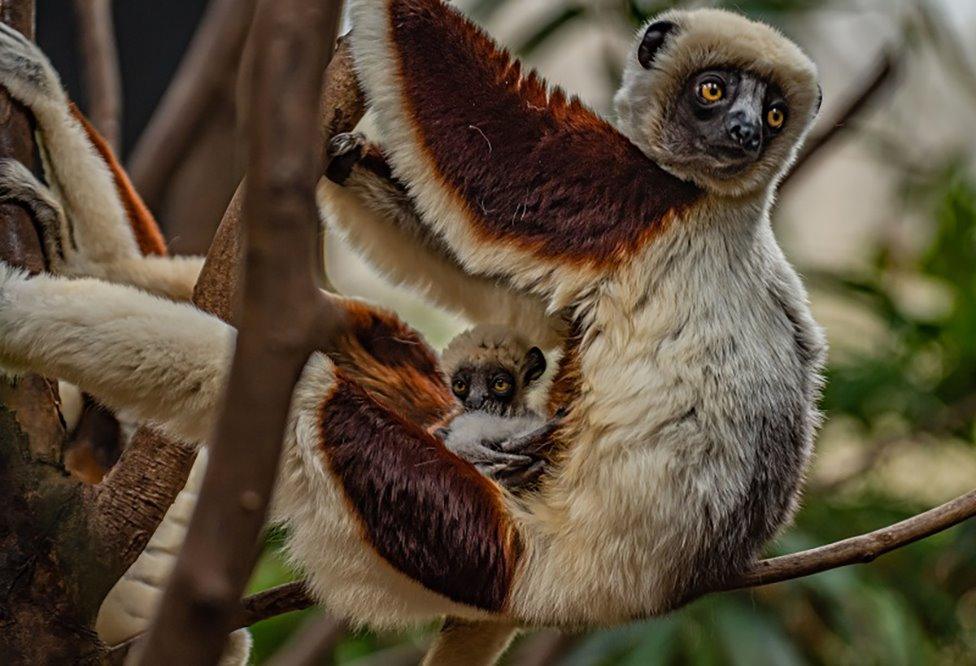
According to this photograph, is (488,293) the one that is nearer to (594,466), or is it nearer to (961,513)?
(594,466)

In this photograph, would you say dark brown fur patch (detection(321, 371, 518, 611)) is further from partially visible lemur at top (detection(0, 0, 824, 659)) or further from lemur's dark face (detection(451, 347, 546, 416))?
lemur's dark face (detection(451, 347, 546, 416))

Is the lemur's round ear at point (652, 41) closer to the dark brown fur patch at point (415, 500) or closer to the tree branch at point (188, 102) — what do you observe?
the dark brown fur patch at point (415, 500)

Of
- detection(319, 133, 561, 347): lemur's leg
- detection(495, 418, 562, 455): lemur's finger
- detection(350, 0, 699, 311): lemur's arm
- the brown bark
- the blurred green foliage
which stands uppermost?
detection(350, 0, 699, 311): lemur's arm

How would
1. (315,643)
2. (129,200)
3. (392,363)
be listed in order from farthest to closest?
(315,643), (129,200), (392,363)

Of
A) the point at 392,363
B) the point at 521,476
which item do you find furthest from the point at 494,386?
the point at 521,476

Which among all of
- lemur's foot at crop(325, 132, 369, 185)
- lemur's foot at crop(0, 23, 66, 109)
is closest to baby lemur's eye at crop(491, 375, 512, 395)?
lemur's foot at crop(325, 132, 369, 185)

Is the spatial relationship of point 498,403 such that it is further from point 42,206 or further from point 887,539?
point 42,206

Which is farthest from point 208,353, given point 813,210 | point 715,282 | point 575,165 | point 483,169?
point 813,210
